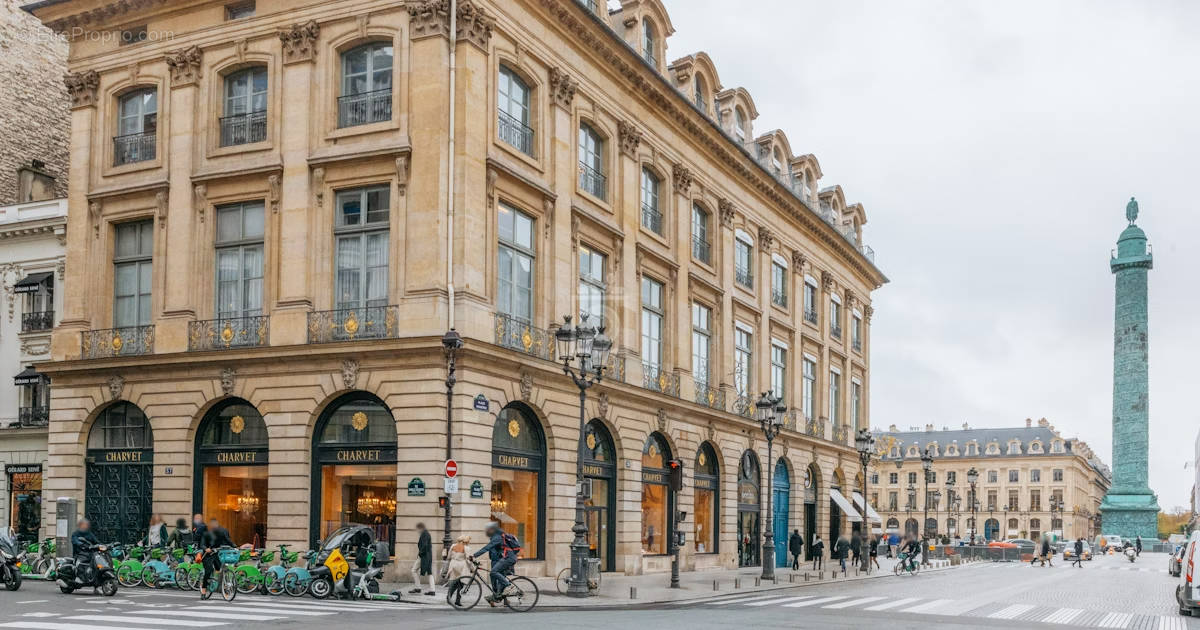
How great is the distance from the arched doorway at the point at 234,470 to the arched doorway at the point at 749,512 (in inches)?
865

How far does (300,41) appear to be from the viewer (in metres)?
32.9

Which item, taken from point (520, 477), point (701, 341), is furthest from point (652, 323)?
point (520, 477)

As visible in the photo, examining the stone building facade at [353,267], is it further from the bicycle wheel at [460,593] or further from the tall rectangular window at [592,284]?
the bicycle wheel at [460,593]

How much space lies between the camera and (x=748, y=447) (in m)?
50.5

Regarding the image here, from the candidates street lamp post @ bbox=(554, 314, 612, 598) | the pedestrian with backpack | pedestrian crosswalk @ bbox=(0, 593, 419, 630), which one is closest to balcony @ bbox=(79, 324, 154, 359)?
pedestrian crosswalk @ bbox=(0, 593, 419, 630)

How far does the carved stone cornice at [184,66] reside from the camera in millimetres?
34406

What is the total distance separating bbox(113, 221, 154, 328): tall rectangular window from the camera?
3531 centimetres

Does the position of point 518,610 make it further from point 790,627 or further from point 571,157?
point 571,157

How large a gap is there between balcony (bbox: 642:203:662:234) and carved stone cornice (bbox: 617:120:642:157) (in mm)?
2215

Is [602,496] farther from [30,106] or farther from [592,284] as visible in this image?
[30,106]

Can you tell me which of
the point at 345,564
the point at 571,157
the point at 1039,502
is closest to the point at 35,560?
the point at 345,564

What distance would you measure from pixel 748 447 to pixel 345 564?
27345 millimetres

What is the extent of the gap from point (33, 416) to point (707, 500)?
78.6 ft

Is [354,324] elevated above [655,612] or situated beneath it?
elevated above
